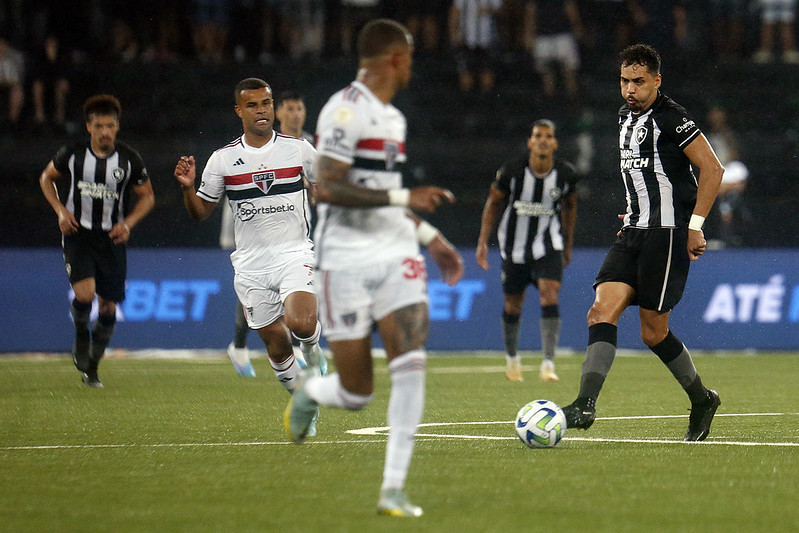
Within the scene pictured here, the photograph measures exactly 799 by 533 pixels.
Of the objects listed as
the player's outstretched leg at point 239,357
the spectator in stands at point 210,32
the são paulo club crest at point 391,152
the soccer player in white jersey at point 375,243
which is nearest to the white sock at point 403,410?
the soccer player in white jersey at point 375,243

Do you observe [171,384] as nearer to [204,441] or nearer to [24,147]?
[204,441]

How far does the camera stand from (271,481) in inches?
239

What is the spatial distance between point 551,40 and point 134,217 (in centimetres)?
1101

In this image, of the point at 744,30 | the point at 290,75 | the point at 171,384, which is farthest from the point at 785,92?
the point at 171,384

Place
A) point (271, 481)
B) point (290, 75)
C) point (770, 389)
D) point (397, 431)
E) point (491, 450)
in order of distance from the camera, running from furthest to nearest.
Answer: point (290, 75)
point (770, 389)
point (491, 450)
point (271, 481)
point (397, 431)

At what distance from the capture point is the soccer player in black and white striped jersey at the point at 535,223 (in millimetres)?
12922

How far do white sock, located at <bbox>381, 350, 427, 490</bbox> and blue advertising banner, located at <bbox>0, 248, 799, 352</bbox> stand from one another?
10.6 m

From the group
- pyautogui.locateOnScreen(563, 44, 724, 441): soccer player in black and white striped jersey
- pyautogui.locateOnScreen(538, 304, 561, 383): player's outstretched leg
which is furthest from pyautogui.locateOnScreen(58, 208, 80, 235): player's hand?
pyautogui.locateOnScreen(563, 44, 724, 441): soccer player in black and white striped jersey

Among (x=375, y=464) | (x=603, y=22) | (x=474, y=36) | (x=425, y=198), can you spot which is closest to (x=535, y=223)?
(x=375, y=464)

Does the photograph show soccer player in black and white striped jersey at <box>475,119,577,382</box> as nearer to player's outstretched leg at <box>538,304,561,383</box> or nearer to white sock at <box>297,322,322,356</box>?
player's outstretched leg at <box>538,304,561,383</box>

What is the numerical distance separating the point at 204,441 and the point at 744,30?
1659 centimetres

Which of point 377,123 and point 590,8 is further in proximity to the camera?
point 590,8

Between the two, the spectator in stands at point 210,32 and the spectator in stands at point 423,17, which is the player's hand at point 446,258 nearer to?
the spectator in stands at point 423,17

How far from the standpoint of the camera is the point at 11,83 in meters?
20.3
